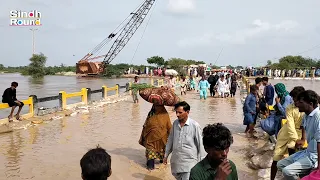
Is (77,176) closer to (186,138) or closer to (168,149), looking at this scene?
(168,149)

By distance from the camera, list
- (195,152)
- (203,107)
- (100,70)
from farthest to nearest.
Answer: (100,70)
(203,107)
(195,152)

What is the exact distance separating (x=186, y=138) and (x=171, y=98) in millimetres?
1896

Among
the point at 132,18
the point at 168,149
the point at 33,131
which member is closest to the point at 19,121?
the point at 33,131

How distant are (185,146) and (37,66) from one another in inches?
2961

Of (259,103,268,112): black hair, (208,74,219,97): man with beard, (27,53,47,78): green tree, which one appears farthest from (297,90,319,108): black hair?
(27,53,47,78): green tree

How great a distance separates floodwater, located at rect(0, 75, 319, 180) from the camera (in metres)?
6.36

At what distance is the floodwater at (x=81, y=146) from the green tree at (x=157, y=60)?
67.4 metres

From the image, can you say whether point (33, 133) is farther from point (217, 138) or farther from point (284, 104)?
point (217, 138)

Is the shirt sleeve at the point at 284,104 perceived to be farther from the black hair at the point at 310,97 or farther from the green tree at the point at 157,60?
the green tree at the point at 157,60

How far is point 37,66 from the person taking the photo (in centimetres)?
7444

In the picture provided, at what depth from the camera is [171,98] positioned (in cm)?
628

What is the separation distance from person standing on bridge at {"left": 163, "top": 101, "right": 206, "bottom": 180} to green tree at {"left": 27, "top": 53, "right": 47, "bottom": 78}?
71.6 m

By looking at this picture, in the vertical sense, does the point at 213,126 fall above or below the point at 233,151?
above

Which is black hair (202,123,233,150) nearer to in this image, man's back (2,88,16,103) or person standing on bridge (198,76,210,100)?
man's back (2,88,16,103)
